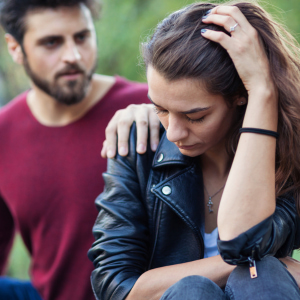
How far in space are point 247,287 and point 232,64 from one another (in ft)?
2.65

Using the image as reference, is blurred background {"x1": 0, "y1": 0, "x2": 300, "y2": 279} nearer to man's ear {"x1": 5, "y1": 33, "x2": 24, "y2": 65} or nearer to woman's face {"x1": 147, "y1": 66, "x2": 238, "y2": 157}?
man's ear {"x1": 5, "y1": 33, "x2": 24, "y2": 65}

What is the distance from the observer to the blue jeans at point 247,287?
142 cm

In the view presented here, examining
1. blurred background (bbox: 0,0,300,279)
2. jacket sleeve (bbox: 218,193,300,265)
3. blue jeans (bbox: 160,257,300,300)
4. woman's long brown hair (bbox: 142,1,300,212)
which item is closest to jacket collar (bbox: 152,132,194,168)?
woman's long brown hair (bbox: 142,1,300,212)

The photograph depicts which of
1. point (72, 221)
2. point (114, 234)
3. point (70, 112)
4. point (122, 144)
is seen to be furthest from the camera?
point (70, 112)

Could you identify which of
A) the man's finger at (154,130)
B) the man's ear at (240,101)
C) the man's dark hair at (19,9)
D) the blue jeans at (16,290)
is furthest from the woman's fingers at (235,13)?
the blue jeans at (16,290)

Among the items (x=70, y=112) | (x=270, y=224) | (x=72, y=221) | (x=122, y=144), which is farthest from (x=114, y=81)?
(x=270, y=224)

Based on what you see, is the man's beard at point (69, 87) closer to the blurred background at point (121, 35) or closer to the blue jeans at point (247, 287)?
the blue jeans at point (247, 287)

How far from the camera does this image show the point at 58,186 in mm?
2820

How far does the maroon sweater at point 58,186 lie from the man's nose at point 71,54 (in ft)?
1.08

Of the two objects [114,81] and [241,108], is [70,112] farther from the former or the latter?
[241,108]

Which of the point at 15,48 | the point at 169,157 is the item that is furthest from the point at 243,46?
the point at 15,48

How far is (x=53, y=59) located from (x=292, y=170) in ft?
5.94

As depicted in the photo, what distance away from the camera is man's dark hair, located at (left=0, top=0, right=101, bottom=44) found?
2898mm

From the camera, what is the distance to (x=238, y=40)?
1611mm
